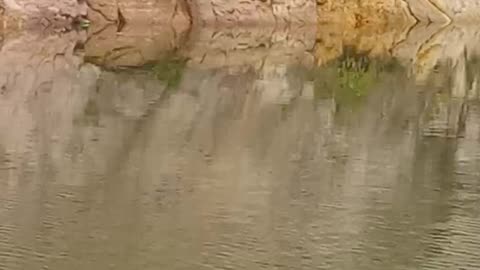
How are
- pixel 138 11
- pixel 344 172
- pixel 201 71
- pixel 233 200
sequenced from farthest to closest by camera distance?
pixel 138 11, pixel 201 71, pixel 344 172, pixel 233 200

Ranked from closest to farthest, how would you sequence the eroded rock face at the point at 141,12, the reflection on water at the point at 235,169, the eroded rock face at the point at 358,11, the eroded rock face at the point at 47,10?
the reflection on water at the point at 235,169
the eroded rock face at the point at 47,10
the eroded rock face at the point at 141,12
the eroded rock face at the point at 358,11

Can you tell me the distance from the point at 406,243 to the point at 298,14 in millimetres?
19048

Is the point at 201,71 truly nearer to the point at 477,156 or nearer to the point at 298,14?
the point at 477,156

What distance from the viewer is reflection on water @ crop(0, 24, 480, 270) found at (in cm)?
795

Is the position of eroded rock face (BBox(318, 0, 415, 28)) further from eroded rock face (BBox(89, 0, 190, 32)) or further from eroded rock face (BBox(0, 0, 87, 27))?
eroded rock face (BBox(0, 0, 87, 27))

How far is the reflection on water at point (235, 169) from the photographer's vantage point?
26.1 feet

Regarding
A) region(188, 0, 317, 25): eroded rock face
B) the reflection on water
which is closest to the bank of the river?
region(188, 0, 317, 25): eroded rock face

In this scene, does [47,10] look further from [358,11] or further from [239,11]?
[358,11]

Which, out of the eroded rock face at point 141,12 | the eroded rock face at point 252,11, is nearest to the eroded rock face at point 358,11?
the eroded rock face at point 252,11

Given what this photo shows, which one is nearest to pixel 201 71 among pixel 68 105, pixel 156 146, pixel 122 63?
pixel 122 63

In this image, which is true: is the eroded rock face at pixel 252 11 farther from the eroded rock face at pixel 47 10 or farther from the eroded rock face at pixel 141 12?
the eroded rock face at pixel 47 10

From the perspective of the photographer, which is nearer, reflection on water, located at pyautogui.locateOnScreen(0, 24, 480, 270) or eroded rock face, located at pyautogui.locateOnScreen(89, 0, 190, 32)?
reflection on water, located at pyautogui.locateOnScreen(0, 24, 480, 270)

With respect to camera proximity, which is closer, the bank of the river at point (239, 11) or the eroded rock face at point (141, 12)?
the bank of the river at point (239, 11)

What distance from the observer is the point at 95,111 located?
533 inches
